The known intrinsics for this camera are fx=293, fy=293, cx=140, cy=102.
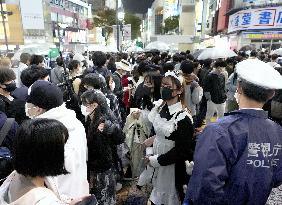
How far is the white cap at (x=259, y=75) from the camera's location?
1.88 meters

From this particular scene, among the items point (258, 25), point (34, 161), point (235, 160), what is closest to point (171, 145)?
point (235, 160)

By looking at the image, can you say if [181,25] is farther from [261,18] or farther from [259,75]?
[259,75]

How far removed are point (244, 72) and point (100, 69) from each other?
4.40 m

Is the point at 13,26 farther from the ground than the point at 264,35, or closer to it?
farther from the ground

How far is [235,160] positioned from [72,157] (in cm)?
131

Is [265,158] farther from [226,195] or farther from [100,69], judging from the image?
[100,69]

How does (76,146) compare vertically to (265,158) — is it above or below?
below

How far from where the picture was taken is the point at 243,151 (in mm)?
1880

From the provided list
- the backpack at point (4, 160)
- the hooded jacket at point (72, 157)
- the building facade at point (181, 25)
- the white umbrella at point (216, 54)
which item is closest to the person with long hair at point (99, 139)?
the hooded jacket at point (72, 157)

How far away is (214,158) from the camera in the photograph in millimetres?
1828

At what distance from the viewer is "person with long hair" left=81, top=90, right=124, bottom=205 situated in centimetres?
333

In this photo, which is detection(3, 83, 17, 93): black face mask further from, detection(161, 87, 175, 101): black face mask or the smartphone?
the smartphone

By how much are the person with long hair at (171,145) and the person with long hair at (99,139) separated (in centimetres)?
51

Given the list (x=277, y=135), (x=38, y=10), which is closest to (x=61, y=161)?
(x=277, y=135)
